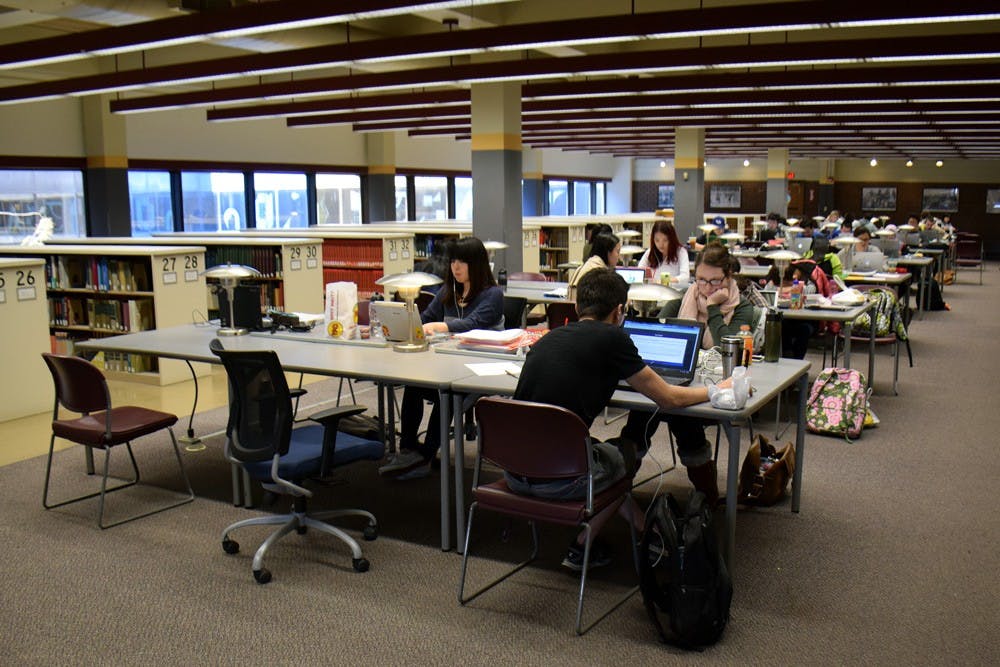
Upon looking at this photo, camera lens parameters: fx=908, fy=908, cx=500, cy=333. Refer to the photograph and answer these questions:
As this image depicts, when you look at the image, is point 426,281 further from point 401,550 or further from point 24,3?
point 24,3

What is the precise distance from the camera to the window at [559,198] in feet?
88.1

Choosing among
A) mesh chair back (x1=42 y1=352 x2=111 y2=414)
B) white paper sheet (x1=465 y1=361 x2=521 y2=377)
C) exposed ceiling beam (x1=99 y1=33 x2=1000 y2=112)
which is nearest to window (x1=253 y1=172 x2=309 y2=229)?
exposed ceiling beam (x1=99 y1=33 x2=1000 y2=112)

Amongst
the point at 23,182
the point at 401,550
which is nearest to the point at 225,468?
the point at 401,550

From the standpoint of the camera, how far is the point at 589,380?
3441 millimetres

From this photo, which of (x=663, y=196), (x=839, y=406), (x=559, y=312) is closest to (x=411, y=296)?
(x=559, y=312)

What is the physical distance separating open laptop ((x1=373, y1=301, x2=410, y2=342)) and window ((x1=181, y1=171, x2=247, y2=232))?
1166 cm

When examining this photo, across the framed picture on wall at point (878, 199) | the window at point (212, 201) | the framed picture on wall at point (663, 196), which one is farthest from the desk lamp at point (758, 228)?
the framed picture on wall at point (878, 199)

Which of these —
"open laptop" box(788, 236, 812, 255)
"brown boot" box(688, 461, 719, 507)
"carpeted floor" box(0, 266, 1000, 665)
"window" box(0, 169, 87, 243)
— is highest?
"window" box(0, 169, 87, 243)

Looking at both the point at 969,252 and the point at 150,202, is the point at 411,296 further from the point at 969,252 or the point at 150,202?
the point at 969,252

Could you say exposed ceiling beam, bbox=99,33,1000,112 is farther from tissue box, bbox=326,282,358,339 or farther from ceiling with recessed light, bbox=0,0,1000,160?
tissue box, bbox=326,282,358,339

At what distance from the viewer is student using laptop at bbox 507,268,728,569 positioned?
343 cm

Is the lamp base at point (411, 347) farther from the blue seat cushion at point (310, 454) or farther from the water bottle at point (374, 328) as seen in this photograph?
the blue seat cushion at point (310, 454)

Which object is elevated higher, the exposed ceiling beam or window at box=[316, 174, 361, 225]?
the exposed ceiling beam

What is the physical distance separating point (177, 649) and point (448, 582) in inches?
42.8
